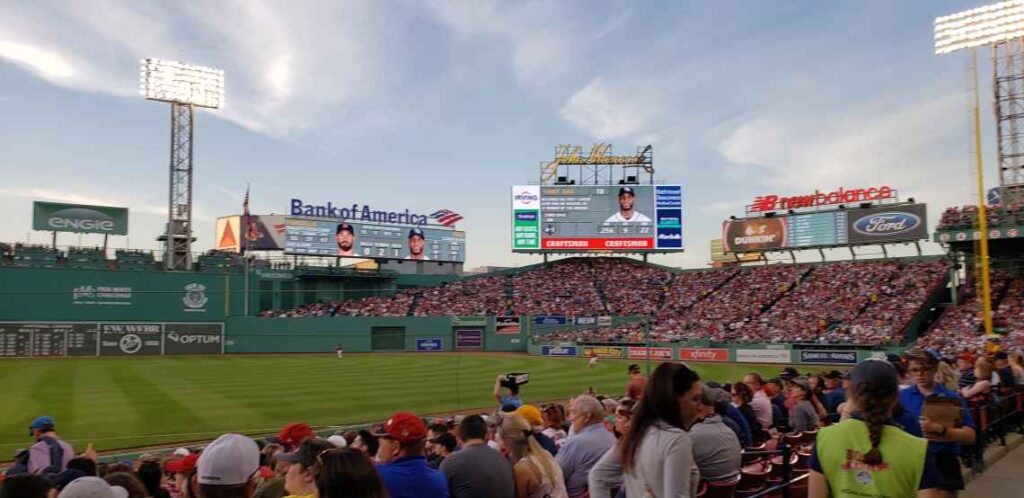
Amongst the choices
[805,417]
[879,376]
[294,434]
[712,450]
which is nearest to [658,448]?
[879,376]

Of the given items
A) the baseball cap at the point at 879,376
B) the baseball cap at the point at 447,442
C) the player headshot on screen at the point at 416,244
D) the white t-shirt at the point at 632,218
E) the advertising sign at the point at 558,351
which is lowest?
the advertising sign at the point at 558,351

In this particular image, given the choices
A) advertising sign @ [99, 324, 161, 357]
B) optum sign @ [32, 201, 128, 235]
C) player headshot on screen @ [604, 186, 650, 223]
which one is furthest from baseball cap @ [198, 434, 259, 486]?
player headshot on screen @ [604, 186, 650, 223]

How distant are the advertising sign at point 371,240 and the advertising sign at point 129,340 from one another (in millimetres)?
15105

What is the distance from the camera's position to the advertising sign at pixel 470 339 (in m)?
58.0

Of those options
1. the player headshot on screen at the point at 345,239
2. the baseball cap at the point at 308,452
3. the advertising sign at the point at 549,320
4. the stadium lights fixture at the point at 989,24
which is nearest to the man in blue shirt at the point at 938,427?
the baseball cap at the point at 308,452

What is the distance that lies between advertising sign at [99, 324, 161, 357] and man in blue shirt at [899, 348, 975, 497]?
164 ft

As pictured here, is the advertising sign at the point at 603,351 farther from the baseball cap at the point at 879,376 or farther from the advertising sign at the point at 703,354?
the baseball cap at the point at 879,376

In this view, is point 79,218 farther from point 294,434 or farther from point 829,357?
point 294,434

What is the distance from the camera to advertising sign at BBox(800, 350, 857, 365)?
39.3 metres

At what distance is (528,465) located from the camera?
484 cm

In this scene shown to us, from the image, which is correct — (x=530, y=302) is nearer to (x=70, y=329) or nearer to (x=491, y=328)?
(x=491, y=328)

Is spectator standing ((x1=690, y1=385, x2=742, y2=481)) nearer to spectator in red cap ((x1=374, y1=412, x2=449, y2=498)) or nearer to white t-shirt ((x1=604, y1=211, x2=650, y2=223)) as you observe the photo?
spectator in red cap ((x1=374, y1=412, x2=449, y2=498))

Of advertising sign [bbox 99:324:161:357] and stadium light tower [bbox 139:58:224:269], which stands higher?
stadium light tower [bbox 139:58:224:269]

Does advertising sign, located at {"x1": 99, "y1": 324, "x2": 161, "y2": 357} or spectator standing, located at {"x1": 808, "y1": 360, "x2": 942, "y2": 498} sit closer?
spectator standing, located at {"x1": 808, "y1": 360, "x2": 942, "y2": 498}
